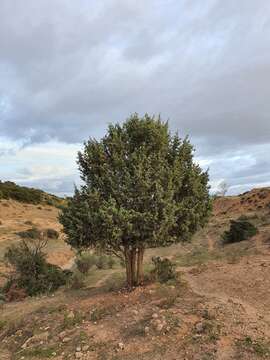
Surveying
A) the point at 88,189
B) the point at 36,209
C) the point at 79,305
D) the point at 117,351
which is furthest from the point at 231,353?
the point at 36,209

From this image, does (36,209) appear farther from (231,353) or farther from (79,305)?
(231,353)

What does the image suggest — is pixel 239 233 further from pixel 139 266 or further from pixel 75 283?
pixel 139 266

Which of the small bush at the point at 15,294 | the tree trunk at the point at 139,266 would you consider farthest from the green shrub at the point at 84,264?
the tree trunk at the point at 139,266

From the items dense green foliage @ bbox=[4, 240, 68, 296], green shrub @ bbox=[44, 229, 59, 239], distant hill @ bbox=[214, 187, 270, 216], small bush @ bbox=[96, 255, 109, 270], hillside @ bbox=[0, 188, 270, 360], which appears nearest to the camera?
hillside @ bbox=[0, 188, 270, 360]

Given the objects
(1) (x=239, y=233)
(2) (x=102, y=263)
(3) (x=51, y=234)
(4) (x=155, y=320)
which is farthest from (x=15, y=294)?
(3) (x=51, y=234)

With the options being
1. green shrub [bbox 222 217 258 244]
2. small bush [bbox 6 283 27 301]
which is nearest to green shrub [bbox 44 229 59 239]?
green shrub [bbox 222 217 258 244]

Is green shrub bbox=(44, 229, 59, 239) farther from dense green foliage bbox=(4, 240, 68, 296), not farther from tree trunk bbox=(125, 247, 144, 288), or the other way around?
tree trunk bbox=(125, 247, 144, 288)

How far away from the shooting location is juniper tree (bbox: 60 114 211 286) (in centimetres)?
1292

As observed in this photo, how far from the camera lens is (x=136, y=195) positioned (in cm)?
1313

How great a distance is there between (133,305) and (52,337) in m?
2.68

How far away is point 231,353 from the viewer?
809cm

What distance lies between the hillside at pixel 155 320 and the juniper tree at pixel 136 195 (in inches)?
73.2

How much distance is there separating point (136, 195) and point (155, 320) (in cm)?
428

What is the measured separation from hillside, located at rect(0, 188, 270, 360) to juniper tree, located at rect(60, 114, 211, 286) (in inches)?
73.2
